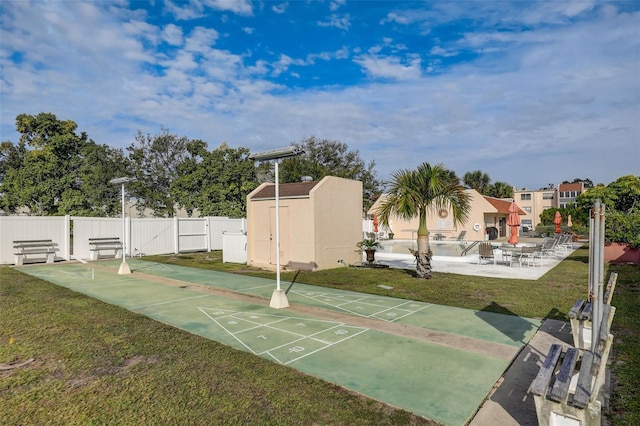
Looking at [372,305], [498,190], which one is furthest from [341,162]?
[372,305]

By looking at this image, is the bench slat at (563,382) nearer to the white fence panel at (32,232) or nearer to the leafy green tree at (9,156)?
the white fence panel at (32,232)

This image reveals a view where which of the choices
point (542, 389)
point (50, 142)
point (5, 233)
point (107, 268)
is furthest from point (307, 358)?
point (50, 142)

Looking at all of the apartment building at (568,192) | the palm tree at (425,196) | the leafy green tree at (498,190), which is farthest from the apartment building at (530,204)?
the palm tree at (425,196)

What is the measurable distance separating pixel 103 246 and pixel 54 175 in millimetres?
11822

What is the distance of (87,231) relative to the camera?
64.5 feet

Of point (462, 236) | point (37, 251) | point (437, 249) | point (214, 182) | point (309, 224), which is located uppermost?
point (214, 182)

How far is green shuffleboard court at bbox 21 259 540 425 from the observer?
459 cm

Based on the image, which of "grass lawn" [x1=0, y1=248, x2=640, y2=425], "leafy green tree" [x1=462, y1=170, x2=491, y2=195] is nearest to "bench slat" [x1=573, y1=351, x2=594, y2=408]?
"grass lawn" [x1=0, y1=248, x2=640, y2=425]

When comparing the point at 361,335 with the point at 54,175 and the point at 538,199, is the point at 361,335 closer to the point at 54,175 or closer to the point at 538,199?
the point at 54,175

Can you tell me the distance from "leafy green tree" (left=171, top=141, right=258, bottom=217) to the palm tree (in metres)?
20.9

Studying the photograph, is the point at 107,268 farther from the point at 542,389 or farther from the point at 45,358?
the point at 542,389

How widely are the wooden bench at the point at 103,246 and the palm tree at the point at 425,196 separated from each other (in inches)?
628

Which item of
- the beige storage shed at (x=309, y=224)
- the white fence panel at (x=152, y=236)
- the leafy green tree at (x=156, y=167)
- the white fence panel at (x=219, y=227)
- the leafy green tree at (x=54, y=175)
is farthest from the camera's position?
the leafy green tree at (x=156, y=167)

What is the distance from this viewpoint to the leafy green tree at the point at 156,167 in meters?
33.2
